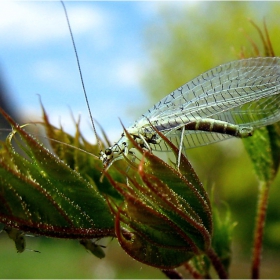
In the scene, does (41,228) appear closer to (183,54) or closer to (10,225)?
(10,225)

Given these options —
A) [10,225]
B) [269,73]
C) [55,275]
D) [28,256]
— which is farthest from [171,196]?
[28,256]

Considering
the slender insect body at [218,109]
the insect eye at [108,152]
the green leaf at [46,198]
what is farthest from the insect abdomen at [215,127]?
the green leaf at [46,198]

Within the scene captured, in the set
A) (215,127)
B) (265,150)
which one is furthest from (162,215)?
(215,127)

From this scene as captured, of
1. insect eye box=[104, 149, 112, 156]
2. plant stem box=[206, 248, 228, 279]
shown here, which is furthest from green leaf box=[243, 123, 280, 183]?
insect eye box=[104, 149, 112, 156]

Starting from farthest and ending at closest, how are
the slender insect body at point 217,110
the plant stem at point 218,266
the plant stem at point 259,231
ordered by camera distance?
the slender insect body at point 217,110
the plant stem at point 259,231
the plant stem at point 218,266

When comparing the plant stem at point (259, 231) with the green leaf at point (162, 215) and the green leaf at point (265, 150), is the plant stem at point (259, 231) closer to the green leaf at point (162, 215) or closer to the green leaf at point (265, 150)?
the green leaf at point (265, 150)

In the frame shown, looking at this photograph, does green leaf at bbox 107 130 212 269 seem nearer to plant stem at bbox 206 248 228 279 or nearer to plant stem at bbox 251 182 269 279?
plant stem at bbox 206 248 228 279
